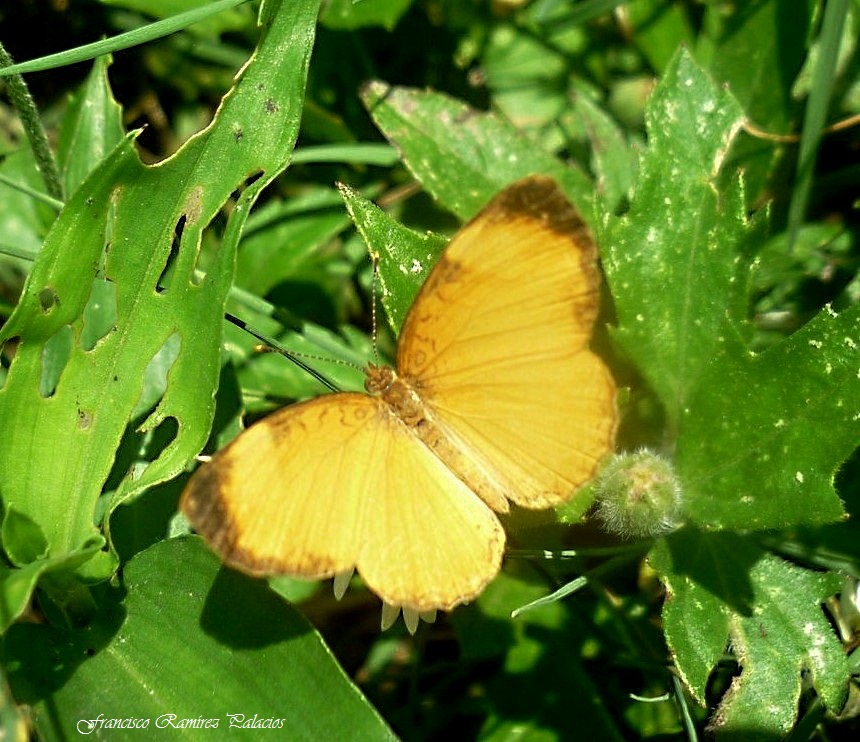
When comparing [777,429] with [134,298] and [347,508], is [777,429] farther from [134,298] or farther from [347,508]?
[134,298]

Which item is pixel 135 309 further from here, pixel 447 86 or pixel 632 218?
pixel 447 86

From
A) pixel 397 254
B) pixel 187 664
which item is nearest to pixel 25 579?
pixel 187 664

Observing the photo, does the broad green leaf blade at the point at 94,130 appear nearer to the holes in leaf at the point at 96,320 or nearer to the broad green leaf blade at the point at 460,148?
the holes in leaf at the point at 96,320

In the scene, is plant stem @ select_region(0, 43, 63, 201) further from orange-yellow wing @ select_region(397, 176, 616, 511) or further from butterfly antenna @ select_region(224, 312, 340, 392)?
orange-yellow wing @ select_region(397, 176, 616, 511)

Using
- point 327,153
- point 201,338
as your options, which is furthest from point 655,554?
point 327,153

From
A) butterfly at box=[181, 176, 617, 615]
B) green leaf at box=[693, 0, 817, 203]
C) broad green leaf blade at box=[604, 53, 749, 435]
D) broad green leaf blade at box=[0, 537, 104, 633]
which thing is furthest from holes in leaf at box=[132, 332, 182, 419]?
green leaf at box=[693, 0, 817, 203]

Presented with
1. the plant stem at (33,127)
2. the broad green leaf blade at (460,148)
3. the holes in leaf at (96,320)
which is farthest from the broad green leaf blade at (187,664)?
the broad green leaf blade at (460,148)
